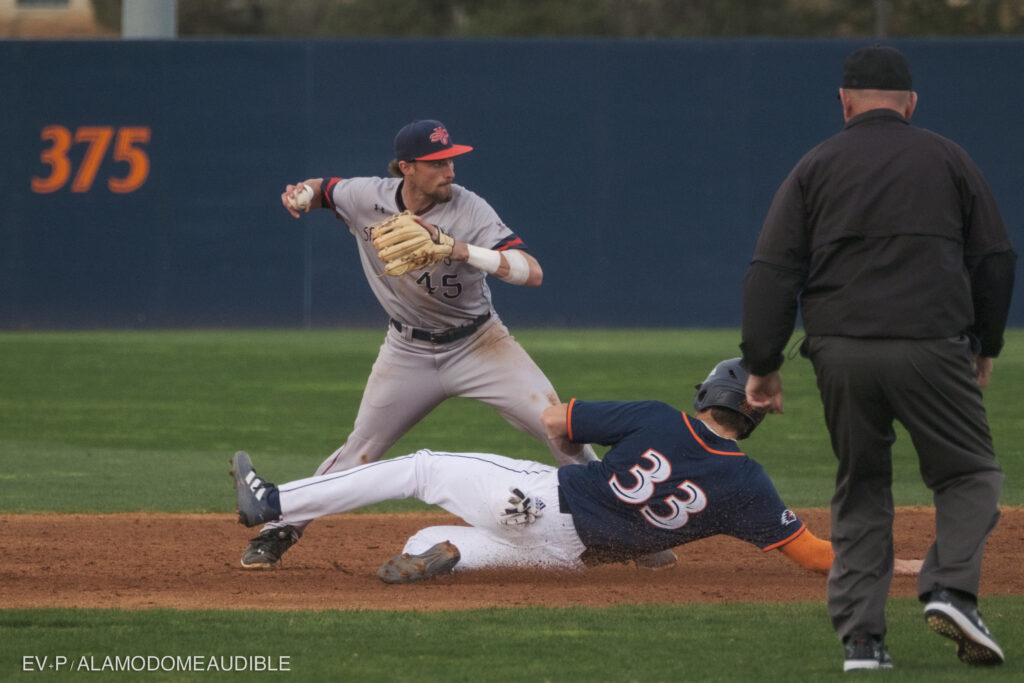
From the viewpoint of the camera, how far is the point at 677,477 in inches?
214

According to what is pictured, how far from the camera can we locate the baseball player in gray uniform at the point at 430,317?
649 centimetres

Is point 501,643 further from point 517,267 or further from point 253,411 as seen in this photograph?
point 253,411

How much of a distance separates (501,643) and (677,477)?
104cm

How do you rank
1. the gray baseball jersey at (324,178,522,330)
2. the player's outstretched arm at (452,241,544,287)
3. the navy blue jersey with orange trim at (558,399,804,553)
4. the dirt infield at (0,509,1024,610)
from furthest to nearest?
1. the gray baseball jersey at (324,178,522,330)
2. the player's outstretched arm at (452,241,544,287)
3. the dirt infield at (0,509,1024,610)
4. the navy blue jersey with orange trim at (558,399,804,553)

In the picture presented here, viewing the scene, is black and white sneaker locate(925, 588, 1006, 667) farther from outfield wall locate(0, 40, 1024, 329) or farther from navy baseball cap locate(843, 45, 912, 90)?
outfield wall locate(0, 40, 1024, 329)

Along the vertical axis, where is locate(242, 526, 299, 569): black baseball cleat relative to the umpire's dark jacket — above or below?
below

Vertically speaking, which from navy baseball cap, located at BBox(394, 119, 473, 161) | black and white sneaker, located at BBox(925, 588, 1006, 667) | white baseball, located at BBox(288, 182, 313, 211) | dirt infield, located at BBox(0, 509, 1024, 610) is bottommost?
dirt infield, located at BBox(0, 509, 1024, 610)

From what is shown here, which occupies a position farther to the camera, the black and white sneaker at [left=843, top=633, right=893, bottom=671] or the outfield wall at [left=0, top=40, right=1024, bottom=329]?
the outfield wall at [left=0, top=40, right=1024, bottom=329]

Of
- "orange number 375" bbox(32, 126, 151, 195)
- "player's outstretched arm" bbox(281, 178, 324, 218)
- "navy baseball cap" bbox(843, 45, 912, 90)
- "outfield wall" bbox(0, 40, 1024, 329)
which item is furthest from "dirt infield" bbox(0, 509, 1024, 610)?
"orange number 375" bbox(32, 126, 151, 195)

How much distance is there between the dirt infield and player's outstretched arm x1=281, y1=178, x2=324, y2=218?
60.9 inches

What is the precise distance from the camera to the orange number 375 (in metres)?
21.1

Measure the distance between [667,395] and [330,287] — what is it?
29.2ft

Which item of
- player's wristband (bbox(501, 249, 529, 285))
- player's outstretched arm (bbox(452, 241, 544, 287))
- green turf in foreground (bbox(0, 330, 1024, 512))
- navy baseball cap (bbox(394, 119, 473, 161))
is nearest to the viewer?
player's outstretched arm (bbox(452, 241, 544, 287))

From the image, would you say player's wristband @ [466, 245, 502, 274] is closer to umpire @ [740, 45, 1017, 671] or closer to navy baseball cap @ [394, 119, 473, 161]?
navy baseball cap @ [394, 119, 473, 161]
